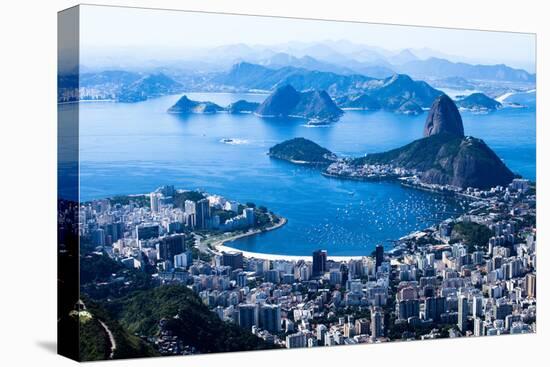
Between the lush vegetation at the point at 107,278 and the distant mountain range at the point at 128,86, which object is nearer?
the lush vegetation at the point at 107,278

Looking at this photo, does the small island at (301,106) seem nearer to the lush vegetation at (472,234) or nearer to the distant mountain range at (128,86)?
the distant mountain range at (128,86)

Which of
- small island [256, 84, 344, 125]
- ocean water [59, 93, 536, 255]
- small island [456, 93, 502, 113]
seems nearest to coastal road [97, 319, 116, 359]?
ocean water [59, 93, 536, 255]

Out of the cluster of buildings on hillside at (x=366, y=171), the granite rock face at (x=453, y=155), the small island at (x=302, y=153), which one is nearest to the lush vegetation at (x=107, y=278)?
the small island at (x=302, y=153)

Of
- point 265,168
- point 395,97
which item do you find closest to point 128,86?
point 265,168

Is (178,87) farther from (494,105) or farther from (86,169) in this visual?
(494,105)

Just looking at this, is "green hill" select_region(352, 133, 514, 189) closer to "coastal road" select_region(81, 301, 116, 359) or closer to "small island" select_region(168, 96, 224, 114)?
"small island" select_region(168, 96, 224, 114)

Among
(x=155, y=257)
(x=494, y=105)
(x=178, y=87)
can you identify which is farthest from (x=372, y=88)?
(x=155, y=257)
